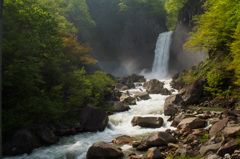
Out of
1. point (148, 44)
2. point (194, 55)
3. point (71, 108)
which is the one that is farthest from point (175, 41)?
point (71, 108)

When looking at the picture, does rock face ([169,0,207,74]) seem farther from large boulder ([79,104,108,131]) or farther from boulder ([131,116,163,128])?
large boulder ([79,104,108,131])

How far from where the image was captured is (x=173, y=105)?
1634 cm

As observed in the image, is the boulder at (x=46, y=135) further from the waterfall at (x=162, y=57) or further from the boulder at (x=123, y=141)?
the waterfall at (x=162, y=57)

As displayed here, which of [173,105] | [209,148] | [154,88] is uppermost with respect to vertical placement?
[154,88]

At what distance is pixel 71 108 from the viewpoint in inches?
598

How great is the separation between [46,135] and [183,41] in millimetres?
33415

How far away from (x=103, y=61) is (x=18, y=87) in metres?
40.8

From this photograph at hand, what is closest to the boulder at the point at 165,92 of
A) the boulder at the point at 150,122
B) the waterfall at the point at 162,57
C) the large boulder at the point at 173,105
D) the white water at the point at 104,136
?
the white water at the point at 104,136

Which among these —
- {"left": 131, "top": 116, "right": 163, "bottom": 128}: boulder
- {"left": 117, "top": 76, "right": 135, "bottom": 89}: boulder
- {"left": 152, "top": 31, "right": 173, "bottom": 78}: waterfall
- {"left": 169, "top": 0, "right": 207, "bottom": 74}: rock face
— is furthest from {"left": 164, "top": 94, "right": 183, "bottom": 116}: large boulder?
{"left": 152, "top": 31, "right": 173, "bottom": 78}: waterfall

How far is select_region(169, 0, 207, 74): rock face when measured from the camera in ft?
112

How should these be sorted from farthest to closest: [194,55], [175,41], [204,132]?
[175,41] < [194,55] < [204,132]

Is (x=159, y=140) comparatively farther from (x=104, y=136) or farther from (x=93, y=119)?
(x=93, y=119)

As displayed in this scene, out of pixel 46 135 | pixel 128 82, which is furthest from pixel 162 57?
pixel 46 135

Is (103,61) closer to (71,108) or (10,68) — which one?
(71,108)
